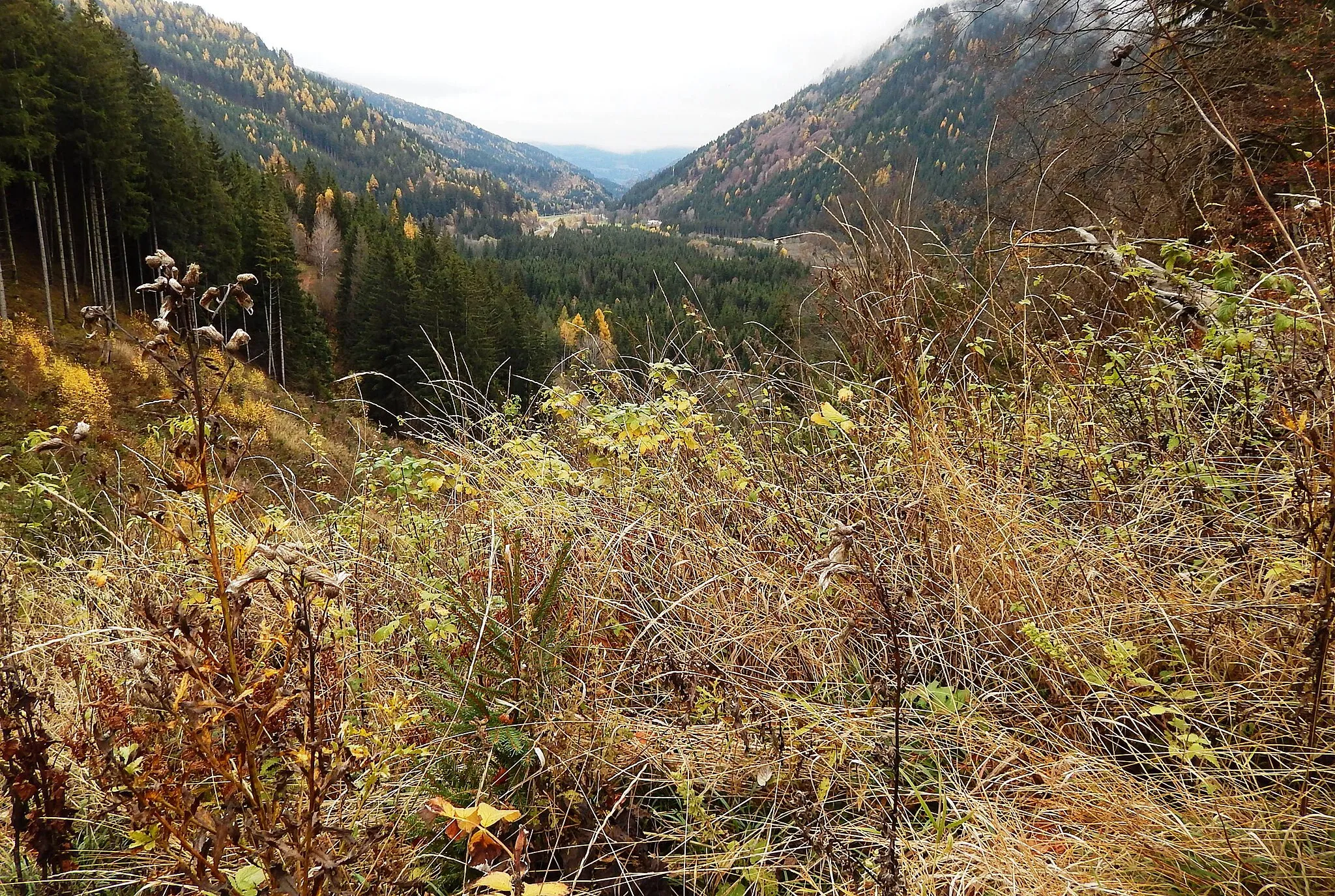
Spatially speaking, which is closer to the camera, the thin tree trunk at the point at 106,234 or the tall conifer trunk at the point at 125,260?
the thin tree trunk at the point at 106,234

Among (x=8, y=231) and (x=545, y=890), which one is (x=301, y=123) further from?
(x=545, y=890)

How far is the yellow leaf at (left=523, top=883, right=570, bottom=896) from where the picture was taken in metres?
1.16

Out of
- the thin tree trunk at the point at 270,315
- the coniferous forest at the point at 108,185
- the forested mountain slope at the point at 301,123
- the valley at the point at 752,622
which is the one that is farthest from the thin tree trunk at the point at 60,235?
the forested mountain slope at the point at 301,123

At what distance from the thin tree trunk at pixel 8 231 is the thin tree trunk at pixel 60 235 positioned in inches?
53.1

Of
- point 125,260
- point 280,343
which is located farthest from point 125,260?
point 280,343

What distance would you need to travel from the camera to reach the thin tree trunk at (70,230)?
25406mm

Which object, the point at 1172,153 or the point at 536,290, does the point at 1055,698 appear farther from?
the point at 536,290

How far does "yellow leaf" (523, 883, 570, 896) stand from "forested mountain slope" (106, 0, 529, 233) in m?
123

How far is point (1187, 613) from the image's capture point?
1649 millimetres

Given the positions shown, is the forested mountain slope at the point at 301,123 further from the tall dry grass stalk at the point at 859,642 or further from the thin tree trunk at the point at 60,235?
the tall dry grass stalk at the point at 859,642

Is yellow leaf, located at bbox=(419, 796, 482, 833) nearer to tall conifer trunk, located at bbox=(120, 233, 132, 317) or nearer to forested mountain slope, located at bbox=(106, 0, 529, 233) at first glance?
tall conifer trunk, located at bbox=(120, 233, 132, 317)

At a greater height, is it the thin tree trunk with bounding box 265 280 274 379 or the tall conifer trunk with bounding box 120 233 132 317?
the tall conifer trunk with bounding box 120 233 132 317

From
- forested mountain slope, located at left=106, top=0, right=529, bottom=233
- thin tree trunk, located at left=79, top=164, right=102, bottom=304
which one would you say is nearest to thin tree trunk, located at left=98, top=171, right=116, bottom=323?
thin tree trunk, located at left=79, top=164, right=102, bottom=304

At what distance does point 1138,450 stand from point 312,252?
55945 mm
